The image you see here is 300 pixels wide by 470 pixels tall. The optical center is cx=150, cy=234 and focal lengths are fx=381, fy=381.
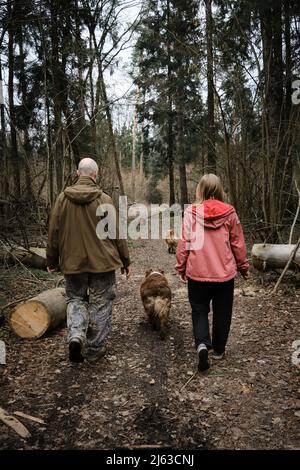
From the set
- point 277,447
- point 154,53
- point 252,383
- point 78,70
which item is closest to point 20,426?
point 277,447

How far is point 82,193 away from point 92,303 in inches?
51.5

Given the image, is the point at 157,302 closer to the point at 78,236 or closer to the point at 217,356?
the point at 217,356

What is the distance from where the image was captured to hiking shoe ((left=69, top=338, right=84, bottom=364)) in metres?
4.22

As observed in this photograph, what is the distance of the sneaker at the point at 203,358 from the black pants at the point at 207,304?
0.10 metres

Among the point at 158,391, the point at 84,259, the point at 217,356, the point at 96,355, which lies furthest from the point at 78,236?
the point at 217,356

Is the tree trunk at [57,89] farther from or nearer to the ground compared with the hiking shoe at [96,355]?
farther from the ground

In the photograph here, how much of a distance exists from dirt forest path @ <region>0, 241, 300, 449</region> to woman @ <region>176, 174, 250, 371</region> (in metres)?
0.49

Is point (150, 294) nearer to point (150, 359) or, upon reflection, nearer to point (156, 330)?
point (156, 330)

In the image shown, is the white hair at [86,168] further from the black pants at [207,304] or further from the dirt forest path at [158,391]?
the dirt forest path at [158,391]

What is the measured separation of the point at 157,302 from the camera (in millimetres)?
5375

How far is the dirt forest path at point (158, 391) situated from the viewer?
10.1 ft

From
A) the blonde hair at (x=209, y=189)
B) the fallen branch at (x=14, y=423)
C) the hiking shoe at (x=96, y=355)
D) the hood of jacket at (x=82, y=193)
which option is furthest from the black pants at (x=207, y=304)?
the fallen branch at (x=14, y=423)

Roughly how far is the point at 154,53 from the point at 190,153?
6.61m

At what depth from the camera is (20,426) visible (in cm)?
316
